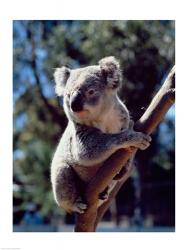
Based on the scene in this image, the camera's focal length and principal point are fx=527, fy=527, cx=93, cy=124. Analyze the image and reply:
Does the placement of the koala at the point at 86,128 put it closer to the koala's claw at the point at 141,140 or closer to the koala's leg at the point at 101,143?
the koala's leg at the point at 101,143

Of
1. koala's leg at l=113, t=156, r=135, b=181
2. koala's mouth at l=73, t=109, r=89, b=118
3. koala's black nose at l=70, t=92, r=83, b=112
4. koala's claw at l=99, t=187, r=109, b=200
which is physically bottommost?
koala's claw at l=99, t=187, r=109, b=200

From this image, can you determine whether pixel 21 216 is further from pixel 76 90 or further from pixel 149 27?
pixel 76 90

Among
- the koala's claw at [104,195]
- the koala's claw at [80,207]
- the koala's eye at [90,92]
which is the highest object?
the koala's eye at [90,92]

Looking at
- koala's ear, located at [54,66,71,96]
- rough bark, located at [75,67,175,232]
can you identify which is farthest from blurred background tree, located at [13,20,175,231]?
rough bark, located at [75,67,175,232]

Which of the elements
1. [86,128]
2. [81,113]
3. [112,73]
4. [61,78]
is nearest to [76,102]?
[81,113]

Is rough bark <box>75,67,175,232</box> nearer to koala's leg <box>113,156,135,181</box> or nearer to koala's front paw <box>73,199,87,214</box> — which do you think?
koala's front paw <box>73,199,87,214</box>

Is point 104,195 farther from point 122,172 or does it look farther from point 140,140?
point 140,140

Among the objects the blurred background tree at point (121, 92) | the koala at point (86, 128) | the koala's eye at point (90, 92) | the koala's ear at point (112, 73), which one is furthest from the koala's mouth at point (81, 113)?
the blurred background tree at point (121, 92)

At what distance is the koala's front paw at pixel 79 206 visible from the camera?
133 inches

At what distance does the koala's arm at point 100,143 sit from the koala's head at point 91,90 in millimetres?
115

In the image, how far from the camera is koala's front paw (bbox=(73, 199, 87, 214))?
3387 millimetres

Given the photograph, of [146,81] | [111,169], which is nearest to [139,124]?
[111,169]
